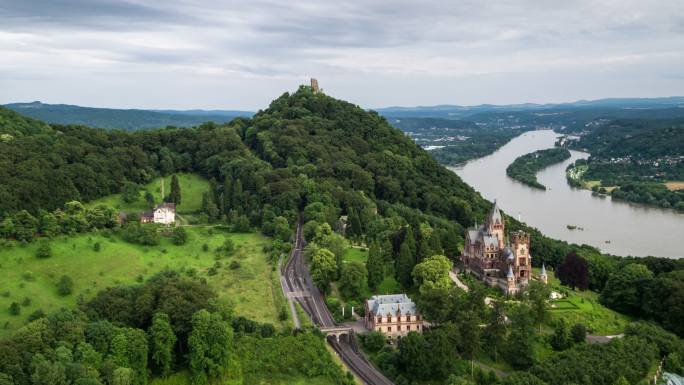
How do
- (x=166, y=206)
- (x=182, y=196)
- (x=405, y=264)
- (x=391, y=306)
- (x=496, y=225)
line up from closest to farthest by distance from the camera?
(x=391, y=306), (x=405, y=264), (x=496, y=225), (x=166, y=206), (x=182, y=196)

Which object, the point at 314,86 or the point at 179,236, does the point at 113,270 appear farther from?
the point at 314,86

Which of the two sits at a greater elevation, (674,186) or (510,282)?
(510,282)

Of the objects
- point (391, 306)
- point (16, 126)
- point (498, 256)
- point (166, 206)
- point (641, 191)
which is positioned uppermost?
point (16, 126)

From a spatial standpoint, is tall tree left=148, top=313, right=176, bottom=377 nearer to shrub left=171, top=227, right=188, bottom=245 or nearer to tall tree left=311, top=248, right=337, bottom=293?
tall tree left=311, top=248, right=337, bottom=293

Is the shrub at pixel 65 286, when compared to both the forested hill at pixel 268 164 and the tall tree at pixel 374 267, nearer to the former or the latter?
the forested hill at pixel 268 164

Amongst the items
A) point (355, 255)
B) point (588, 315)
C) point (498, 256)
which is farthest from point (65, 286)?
point (588, 315)

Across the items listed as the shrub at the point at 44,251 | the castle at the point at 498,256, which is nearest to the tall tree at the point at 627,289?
the castle at the point at 498,256

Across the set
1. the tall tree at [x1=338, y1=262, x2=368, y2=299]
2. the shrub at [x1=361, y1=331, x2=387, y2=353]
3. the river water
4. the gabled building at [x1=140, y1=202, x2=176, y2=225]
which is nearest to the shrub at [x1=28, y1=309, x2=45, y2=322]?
the tall tree at [x1=338, y1=262, x2=368, y2=299]
